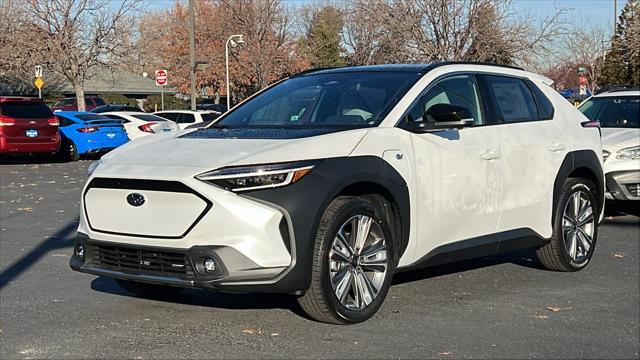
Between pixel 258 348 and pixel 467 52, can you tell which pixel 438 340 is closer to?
pixel 258 348

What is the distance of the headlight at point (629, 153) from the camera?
10.4 m

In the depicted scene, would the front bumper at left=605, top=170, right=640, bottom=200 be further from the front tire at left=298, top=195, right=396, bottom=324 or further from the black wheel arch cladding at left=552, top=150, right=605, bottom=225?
the front tire at left=298, top=195, right=396, bottom=324

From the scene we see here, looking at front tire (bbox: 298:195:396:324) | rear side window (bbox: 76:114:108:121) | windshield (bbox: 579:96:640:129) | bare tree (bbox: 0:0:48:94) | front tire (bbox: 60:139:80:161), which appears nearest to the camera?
front tire (bbox: 298:195:396:324)

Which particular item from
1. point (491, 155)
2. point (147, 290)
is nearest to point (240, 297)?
point (147, 290)

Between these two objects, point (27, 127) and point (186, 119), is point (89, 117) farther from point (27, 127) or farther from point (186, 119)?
point (27, 127)

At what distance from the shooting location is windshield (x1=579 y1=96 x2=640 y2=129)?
11675 mm

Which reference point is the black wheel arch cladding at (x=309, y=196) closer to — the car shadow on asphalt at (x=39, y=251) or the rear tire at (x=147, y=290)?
the rear tire at (x=147, y=290)

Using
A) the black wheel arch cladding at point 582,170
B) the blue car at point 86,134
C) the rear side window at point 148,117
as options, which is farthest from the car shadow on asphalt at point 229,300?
the rear side window at point 148,117

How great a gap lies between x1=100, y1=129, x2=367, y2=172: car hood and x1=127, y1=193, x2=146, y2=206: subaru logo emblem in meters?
0.19

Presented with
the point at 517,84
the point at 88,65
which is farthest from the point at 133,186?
the point at 88,65

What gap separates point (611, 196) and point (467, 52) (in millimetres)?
21481

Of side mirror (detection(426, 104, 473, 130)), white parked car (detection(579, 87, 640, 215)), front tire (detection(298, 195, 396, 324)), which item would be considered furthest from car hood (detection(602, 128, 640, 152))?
front tire (detection(298, 195, 396, 324))

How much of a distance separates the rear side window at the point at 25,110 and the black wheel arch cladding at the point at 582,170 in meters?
16.6

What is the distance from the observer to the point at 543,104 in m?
7.39
